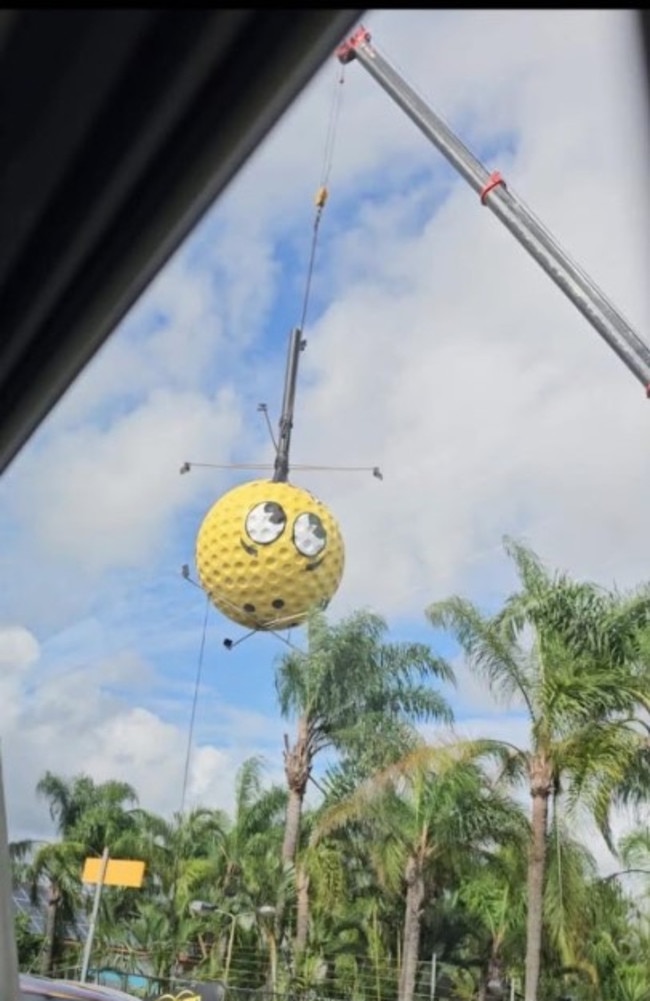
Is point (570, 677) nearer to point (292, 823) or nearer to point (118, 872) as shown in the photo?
point (292, 823)

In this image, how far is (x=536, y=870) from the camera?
12.9m

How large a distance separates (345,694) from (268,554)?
16.5 feet

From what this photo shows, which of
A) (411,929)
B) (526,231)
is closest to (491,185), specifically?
(526,231)

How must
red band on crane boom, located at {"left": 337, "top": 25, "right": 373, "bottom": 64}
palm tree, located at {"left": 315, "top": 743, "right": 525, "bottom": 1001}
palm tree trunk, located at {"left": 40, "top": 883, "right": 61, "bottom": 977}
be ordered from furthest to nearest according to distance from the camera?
palm tree trunk, located at {"left": 40, "top": 883, "right": 61, "bottom": 977} → palm tree, located at {"left": 315, "top": 743, "right": 525, "bottom": 1001} → red band on crane boom, located at {"left": 337, "top": 25, "right": 373, "bottom": 64}

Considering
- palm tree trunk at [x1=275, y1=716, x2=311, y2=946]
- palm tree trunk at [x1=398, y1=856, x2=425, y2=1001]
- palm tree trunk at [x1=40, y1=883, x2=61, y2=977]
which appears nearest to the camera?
palm tree trunk at [x1=398, y1=856, x2=425, y2=1001]

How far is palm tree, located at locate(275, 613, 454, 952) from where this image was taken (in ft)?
46.7

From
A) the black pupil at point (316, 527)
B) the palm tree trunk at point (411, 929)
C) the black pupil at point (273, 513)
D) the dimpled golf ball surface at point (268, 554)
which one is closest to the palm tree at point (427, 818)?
the palm tree trunk at point (411, 929)

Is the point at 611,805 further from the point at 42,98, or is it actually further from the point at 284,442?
the point at 42,98

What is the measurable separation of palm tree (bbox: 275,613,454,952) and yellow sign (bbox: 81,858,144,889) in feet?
13.4

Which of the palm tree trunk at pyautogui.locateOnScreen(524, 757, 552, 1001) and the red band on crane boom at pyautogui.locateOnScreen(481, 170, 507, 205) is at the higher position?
the red band on crane boom at pyautogui.locateOnScreen(481, 170, 507, 205)

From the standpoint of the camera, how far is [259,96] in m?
1.42

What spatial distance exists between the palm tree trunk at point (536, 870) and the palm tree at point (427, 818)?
0.29m

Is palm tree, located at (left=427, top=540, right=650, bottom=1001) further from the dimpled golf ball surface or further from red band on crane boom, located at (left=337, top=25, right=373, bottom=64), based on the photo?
red band on crane boom, located at (left=337, top=25, right=373, bottom=64)

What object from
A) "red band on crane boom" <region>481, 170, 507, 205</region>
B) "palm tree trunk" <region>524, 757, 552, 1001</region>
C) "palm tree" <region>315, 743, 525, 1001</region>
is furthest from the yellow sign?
"red band on crane boom" <region>481, 170, 507, 205</region>
